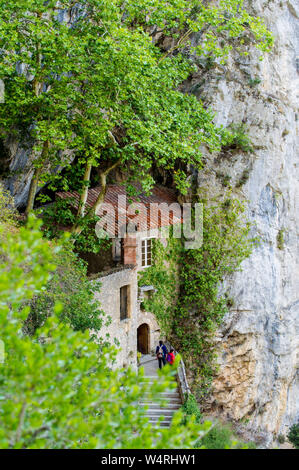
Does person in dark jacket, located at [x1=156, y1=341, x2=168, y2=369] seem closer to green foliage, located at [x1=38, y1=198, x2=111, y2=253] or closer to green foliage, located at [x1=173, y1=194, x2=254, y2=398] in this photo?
green foliage, located at [x1=173, y1=194, x2=254, y2=398]

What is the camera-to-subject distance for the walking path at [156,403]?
18.8 meters

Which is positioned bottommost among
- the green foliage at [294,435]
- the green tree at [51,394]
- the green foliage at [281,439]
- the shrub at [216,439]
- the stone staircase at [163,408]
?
the green foliage at [281,439]

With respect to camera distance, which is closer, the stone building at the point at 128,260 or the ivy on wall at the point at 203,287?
the stone building at the point at 128,260

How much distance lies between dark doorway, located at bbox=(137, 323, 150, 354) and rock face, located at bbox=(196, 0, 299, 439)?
4.45 meters

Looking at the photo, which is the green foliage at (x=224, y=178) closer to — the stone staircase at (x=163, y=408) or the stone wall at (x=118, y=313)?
the stone wall at (x=118, y=313)

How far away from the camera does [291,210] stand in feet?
95.1

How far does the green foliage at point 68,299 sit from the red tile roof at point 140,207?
406 cm

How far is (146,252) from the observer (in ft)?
74.7

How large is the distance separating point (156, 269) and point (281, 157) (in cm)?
1054

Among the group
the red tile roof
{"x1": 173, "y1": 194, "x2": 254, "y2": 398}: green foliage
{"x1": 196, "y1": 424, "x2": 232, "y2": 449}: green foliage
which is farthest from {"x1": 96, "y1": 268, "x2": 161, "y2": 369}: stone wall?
{"x1": 173, "y1": 194, "x2": 254, "y2": 398}: green foliage

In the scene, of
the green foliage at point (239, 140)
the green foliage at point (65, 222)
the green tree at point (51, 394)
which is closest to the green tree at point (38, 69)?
the green foliage at point (65, 222)

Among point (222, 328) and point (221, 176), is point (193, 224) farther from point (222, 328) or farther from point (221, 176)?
point (222, 328)

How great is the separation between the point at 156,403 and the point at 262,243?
11.3 m

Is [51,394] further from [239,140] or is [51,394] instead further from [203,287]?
[239,140]
